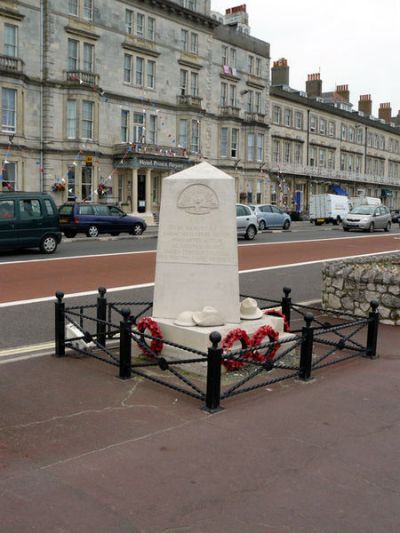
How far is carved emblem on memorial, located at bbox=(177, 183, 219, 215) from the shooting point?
6.77 metres

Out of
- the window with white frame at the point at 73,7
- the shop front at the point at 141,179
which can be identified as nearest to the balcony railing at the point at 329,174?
the shop front at the point at 141,179

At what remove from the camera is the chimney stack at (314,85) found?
72.0 metres

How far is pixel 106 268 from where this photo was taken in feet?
52.7

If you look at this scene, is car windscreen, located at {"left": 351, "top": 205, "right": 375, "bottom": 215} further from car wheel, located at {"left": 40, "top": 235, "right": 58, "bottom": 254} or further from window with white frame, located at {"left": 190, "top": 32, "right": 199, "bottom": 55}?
car wheel, located at {"left": 40, "top": 235, "right": 58, "bottom": 254}

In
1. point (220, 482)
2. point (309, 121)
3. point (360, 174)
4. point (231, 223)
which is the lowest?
point (220, 482)

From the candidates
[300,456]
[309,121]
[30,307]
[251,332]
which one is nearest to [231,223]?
[251,332]

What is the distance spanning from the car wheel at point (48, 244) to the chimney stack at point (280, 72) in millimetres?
50795

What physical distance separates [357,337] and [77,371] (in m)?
4.16

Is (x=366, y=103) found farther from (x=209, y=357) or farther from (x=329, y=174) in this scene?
(x=209, y=357)

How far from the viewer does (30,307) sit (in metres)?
10.6

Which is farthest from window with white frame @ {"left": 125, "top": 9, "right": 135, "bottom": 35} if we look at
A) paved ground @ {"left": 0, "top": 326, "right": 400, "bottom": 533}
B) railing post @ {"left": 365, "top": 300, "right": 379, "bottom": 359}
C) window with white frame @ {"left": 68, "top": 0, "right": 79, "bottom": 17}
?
paved ground @ {"left": 0, "top": 326, "right": 400, "bottom": 533}

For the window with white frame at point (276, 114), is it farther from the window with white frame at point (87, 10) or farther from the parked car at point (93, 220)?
the parked car at point (93, 220)

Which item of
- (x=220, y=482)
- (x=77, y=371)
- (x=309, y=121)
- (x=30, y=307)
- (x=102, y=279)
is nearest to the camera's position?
(x=220, y=482)

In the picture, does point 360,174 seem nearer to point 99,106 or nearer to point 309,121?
point 309,121
